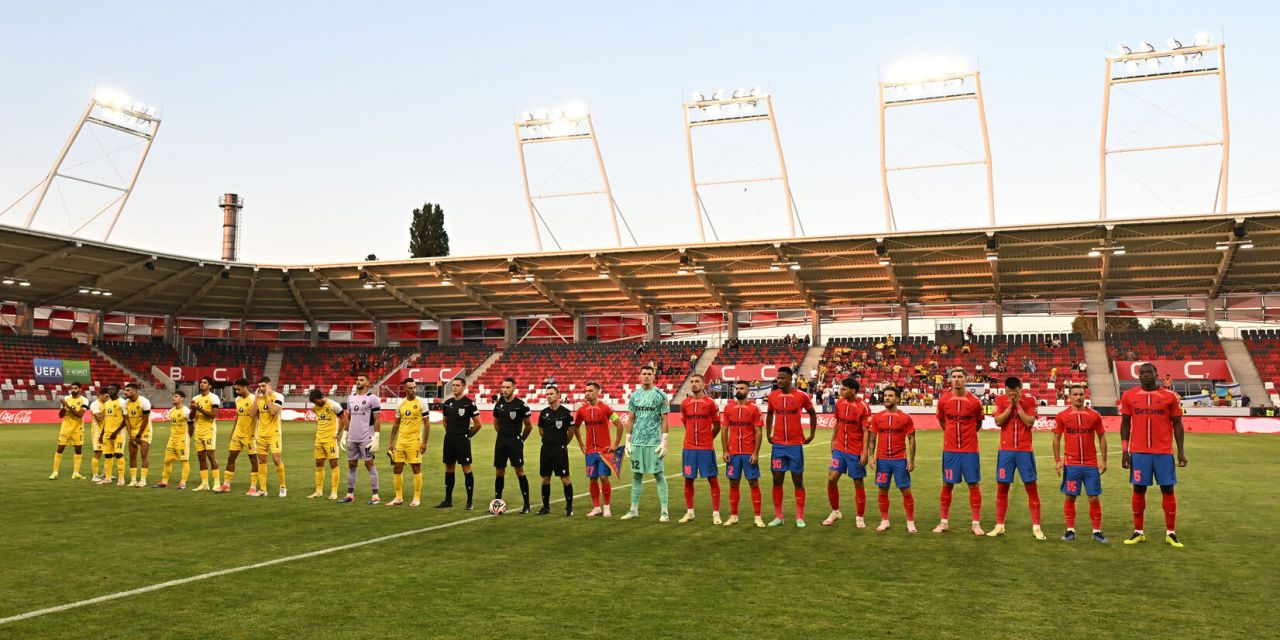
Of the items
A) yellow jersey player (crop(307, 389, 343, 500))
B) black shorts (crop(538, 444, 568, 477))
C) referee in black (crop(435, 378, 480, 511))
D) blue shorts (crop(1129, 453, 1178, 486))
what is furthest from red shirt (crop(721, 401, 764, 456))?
yellow jersey player (crop(307, 389, 343, 500))

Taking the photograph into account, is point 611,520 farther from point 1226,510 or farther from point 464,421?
point 1226,510

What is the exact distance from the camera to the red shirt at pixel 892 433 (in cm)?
1145

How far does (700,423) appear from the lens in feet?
40.2

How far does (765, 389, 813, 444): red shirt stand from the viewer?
11883mm

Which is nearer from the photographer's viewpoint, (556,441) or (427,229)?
(556,441)

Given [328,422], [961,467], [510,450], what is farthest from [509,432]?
[961,467]

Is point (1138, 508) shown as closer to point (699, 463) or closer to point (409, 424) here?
point (699, 463)

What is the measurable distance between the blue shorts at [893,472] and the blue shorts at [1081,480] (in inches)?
72.3

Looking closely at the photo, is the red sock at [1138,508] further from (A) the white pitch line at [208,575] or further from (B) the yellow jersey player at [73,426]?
(B) the yellow jersey player at [73,426]

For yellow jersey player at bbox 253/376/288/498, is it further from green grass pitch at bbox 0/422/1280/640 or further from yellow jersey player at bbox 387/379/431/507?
yellow jersey player at bbox 387/379/431/507

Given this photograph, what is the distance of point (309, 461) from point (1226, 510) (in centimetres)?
1923

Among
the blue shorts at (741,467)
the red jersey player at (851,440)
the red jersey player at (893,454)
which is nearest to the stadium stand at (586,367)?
the blue shorts at (741,467)

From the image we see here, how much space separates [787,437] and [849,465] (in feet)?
2.86

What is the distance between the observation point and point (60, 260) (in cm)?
4556
